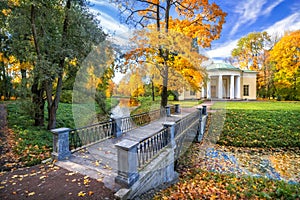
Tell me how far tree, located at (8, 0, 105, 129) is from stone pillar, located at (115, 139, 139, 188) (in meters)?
4.29

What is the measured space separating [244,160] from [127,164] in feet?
20.7

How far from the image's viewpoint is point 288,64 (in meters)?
17.9

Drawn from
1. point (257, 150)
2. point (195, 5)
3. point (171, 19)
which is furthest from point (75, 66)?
point (257, 150)

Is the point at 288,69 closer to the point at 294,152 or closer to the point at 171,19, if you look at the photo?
the point at 294,152

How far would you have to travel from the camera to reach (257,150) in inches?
328

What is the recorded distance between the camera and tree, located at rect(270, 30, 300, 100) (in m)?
16.1

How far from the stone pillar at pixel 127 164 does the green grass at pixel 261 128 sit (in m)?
7.14

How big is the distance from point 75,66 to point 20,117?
13.3 ft

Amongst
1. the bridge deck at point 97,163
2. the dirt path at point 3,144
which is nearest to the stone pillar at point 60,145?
the bridge deck at point 97,163

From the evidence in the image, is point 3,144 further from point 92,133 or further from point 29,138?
point 92,133

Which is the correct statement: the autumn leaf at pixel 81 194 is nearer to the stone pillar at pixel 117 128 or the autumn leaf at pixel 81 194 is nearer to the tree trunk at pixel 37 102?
the stone pillar at pixel 117 128

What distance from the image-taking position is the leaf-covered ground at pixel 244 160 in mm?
4125

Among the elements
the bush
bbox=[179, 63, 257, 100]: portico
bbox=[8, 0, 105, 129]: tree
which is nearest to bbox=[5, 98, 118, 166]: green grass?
bbox=[8, 0, 105, 129]: tree

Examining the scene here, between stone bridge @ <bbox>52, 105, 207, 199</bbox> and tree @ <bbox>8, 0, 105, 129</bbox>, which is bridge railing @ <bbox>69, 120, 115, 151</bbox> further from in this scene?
tree @ <bbox>8, 0, 105, 129</bbox>
